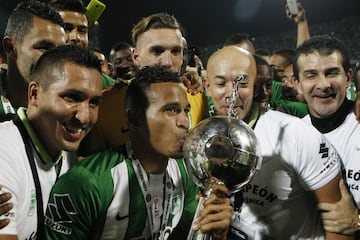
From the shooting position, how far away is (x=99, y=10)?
3.05 m

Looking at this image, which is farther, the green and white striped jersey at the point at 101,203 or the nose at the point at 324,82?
the nose at the point at 324,82

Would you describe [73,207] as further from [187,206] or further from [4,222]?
[187,206]

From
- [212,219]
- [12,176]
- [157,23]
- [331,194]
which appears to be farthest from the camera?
[157,23]

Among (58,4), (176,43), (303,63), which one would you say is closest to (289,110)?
(303,63)

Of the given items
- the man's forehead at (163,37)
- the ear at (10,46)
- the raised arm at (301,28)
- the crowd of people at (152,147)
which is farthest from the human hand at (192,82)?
the raised arm at (301,28)

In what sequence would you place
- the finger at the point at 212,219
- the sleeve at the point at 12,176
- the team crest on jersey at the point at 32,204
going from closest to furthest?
the finger at the point at 212,219, the sleeve at the point at 12,176, the team crest on jersey at the point at 32,204

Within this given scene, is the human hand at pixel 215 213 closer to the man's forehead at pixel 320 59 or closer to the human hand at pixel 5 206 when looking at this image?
the human hand at pixel 5 206

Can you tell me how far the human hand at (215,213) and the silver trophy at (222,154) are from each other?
1.0 inches

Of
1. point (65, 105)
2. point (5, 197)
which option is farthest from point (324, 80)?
point (5, 197)

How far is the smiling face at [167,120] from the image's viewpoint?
168 cm

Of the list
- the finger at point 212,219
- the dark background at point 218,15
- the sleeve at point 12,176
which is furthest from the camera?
the dark background at point 218,15

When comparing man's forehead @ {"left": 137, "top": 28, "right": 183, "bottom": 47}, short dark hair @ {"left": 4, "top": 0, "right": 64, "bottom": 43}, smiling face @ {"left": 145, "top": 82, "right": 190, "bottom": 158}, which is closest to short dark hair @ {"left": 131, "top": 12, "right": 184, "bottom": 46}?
man's forehead @ {"left": 137, "top": 28, "right": 183, "bottom": 47}

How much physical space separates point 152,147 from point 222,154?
426 millimetres

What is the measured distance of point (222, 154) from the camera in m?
1.35
